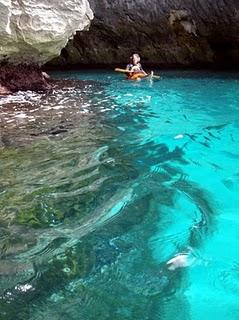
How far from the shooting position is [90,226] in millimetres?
3363

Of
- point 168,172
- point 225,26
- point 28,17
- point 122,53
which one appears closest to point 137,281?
point 168,172

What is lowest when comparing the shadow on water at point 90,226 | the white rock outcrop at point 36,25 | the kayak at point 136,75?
the kayak at point 136,75

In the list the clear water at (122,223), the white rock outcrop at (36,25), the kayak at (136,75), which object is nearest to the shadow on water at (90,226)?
the clear water at (122,223)

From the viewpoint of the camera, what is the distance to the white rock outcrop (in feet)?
27.3

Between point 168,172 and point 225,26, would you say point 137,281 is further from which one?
point 225,26

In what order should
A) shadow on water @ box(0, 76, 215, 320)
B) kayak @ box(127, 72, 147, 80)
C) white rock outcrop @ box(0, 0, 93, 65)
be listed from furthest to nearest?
kayak @ box(127, 72, 147, 80), white rock outcrop @ box(0, 0, 93, 65), shadow on water @ box(0, 76, 215, 320)

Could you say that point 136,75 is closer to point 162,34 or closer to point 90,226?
point 162,34

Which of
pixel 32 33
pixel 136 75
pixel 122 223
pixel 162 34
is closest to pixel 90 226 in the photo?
pixel 122 223

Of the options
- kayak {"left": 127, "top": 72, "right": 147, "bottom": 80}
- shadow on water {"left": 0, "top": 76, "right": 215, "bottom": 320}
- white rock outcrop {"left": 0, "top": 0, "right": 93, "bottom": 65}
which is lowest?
kayak {"left": 127, "top": 72, "right": 147, "bottom": 80}

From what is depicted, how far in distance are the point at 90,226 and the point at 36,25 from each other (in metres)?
6.16

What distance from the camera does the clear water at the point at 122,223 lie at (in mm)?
2539

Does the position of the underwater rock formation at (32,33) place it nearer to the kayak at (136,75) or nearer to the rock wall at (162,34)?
the kayak at (136,75)

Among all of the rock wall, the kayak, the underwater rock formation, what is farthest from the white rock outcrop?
the rock wall

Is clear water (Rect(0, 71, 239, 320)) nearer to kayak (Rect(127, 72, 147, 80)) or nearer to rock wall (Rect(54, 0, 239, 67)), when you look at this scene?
kayak (Rect(127, 72, 147, 80))
